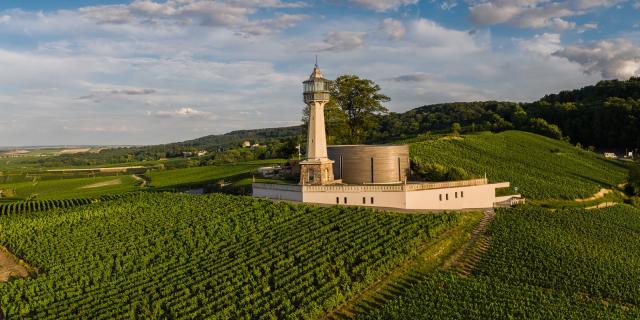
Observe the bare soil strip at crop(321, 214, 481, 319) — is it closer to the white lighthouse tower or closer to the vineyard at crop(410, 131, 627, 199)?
the white lighthouse tower

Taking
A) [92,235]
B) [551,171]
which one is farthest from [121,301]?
[551,171]

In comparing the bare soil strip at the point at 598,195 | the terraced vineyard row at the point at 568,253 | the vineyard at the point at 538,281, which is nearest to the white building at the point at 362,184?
the terraced vineyard row at the point at 568,253

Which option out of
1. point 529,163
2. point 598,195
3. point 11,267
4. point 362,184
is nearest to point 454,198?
point 362,184

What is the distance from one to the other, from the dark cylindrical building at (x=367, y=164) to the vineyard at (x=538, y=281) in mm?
13846

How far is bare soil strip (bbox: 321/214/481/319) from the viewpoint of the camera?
27.8 m

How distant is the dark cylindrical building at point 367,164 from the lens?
53938mm

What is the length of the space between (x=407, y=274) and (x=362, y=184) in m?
20.5

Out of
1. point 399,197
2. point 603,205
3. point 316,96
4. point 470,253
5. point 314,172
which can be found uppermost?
point 316,96

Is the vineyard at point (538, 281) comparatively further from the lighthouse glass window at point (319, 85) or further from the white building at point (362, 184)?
the lighthouse glass window at point (319, 85)

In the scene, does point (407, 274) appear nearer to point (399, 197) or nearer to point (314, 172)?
point (399, 197)

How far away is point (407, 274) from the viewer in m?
31.2

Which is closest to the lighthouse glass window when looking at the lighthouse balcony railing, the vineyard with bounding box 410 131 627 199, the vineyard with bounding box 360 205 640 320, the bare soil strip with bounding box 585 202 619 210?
the lighthouse balcony railing

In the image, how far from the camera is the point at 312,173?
5041cm

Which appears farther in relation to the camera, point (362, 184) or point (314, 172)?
point (362, 184)
